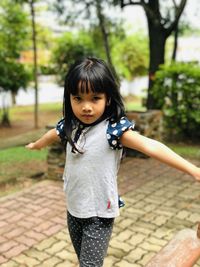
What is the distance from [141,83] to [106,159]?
95.3 ft

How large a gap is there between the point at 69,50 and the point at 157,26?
7.45 m

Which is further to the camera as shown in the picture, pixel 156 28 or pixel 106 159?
pixel 156 28

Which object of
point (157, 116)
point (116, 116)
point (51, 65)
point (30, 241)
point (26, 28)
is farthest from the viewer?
point (51, 65)

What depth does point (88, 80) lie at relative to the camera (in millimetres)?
1880

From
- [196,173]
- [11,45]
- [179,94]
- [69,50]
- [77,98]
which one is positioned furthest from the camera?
[69,50]

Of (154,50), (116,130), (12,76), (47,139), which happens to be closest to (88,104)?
(116,130)

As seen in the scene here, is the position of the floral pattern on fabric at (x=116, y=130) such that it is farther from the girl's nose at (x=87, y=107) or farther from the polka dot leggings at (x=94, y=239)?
the polka dot leggings at (x=94, y=239)

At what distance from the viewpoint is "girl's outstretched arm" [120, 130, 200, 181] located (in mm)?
1700

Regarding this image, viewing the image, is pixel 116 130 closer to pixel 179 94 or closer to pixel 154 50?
pixel 179 94

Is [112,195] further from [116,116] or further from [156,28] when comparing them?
[156,28]

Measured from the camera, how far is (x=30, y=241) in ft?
11.9

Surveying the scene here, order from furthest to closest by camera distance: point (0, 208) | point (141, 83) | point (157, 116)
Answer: point (141, 83), point (157, 116), point (0, 208)

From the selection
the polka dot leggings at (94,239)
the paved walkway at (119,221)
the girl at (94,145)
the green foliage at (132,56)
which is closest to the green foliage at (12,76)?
the paved walkway at (119,221)

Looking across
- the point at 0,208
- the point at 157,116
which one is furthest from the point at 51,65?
the point at 0,208
